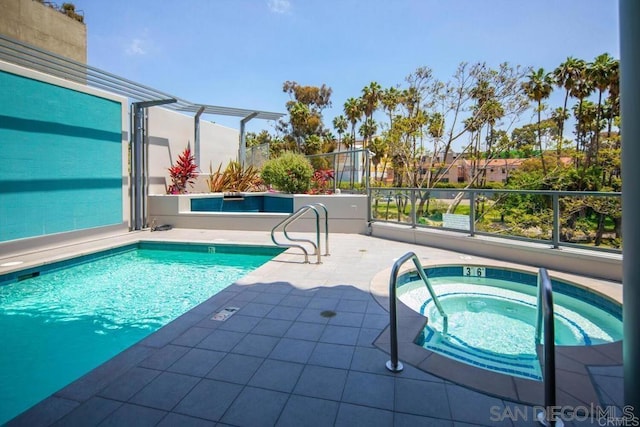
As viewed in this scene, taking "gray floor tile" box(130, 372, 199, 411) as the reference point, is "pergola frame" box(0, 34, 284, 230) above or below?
above

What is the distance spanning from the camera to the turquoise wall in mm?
6590

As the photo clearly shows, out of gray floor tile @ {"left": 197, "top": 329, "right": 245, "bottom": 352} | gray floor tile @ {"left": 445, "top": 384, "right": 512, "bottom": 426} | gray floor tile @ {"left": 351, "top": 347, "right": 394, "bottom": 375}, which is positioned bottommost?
gray floor tile @ {"left": 197, "top": 329, "right": 245, "bottom": 352}

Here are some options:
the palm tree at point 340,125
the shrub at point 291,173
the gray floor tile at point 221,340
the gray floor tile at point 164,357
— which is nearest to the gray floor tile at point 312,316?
the gray floor tile at point 221,340

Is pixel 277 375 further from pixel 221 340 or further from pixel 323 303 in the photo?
pixel 323 303

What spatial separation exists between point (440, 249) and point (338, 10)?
659 centimetres

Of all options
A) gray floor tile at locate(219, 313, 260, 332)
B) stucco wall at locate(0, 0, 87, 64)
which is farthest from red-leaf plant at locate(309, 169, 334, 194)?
stucco wall at locate(0, 0, 87, 64)

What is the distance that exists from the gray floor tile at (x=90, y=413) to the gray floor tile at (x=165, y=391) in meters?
0.13

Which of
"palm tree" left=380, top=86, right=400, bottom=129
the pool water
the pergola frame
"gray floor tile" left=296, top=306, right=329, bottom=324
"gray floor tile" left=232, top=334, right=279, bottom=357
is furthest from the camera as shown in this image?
"palm tree" left=380, top=86, right=400, bottom=129

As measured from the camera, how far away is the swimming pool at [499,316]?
10.9ft

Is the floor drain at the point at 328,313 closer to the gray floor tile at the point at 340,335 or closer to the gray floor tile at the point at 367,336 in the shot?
the gray floor tile at the point at 340,335

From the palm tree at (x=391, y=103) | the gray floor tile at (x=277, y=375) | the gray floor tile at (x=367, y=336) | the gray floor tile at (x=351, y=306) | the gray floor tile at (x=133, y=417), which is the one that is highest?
the palm tree at (x=391, y=103)

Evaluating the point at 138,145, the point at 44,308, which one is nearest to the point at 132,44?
the point at 138,145

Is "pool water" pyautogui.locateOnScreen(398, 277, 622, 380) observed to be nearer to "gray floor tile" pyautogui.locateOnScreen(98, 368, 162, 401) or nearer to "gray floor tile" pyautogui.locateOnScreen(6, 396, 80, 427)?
"gray floor tile" pyautogui.locateOnScreen(98, 368, 162, 401)

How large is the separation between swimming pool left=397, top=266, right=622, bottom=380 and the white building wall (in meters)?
9.08
